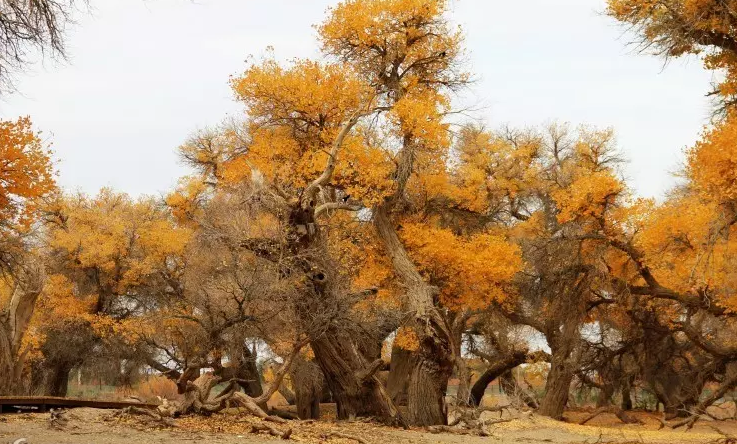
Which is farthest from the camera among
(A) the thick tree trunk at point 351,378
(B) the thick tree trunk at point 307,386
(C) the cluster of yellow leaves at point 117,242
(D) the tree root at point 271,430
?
(C) the cluster of yellow leaves at point 117,242

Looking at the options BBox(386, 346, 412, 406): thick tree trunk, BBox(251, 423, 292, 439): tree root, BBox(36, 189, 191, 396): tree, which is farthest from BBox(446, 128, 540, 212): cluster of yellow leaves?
BBox(251, 423, 292, 439): tree root

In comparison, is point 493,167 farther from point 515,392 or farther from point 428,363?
point 428,363

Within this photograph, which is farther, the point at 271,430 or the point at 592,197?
the point at 592,197

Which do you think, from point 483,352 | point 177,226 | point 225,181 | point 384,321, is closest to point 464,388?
point 384,321

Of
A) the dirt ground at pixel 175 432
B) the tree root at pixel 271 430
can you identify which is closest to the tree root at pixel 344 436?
the dirt ground at pixel 175 432

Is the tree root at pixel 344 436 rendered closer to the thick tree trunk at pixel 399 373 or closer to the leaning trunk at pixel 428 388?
the leaning trunk at pixel 428 388

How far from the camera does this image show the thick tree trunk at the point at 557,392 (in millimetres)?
28078

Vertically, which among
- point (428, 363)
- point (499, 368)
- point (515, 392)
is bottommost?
point (515, 392)

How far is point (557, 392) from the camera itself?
28.2m

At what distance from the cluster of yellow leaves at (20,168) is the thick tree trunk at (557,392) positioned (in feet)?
59.8

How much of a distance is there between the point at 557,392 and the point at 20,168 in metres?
19.5

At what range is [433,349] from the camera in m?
19.7

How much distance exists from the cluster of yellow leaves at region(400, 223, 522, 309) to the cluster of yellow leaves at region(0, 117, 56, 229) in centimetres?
1067

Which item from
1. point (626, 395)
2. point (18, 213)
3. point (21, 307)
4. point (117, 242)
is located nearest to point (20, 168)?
point (18, 213)
